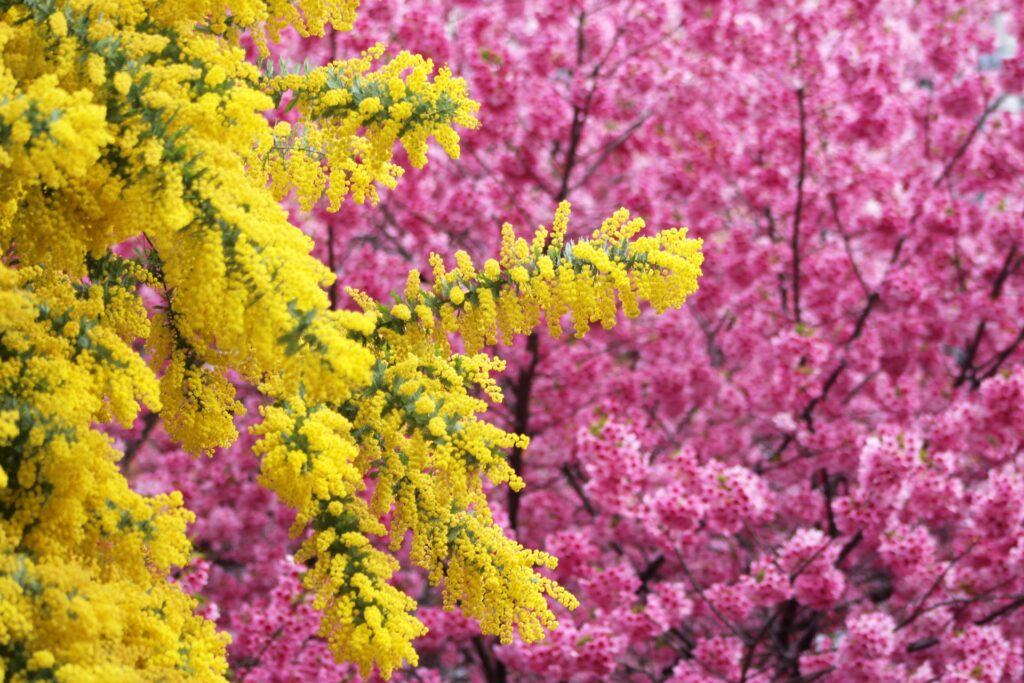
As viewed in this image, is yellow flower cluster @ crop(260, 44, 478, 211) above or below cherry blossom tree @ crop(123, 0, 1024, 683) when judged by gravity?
below

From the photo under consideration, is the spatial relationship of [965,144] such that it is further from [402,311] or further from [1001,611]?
[402,311]

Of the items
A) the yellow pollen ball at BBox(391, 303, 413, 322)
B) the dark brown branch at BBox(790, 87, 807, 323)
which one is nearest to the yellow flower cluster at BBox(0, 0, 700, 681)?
the yellow pollen ball at BBox(391, 303, 413, 322)

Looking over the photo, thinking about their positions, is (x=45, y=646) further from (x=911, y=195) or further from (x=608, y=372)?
(x=911, y=195)

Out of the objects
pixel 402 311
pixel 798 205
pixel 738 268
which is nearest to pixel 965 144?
pixel 798 205

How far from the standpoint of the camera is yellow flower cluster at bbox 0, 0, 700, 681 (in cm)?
320

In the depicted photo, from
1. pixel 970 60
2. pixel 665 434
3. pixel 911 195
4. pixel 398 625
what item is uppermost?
pixel 970 60

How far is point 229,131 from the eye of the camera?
3.56 metres

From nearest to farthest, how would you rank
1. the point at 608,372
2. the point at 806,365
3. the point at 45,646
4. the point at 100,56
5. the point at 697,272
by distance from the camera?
the point at 45,646 → the point at 100,56 → the point at 697,272 → the point at 806,365 → the point at 608,372

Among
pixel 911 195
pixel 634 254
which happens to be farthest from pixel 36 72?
pixel 911 195

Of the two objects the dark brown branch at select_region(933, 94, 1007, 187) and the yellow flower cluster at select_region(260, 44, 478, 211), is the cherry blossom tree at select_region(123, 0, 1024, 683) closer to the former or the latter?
the dark brown branch at select_region(933, 94, 1007, 187)

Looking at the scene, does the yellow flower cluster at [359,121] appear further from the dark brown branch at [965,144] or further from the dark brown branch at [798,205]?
the dark brown branch at [965,144]

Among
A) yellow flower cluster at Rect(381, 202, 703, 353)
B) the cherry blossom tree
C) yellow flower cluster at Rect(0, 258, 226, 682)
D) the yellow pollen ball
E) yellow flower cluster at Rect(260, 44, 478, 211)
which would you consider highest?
the cherry blossom tree

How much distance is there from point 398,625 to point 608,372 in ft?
17.8

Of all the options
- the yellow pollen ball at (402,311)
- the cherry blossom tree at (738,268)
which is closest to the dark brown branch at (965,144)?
Answer: the cherry blossom tree at (738,268)
